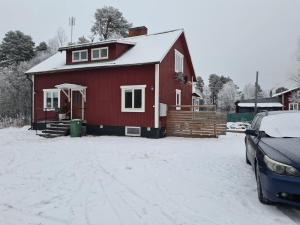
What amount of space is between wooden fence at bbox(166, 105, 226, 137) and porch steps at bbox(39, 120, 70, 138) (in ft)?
19.2

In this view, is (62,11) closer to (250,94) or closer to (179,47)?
(250,94)

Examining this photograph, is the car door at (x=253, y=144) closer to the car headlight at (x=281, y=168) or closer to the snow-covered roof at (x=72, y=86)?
the car headlight at (x=281, y=168)

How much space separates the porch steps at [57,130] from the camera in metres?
16.1

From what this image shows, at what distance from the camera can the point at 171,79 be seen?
58.6 ft

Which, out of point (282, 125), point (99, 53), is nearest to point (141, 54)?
point (99, 53)

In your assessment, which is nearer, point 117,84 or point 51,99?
point 117,84

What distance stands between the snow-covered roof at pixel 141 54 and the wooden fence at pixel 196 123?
334cm

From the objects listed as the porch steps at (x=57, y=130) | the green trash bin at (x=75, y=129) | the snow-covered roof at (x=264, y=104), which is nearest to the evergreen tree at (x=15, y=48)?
the porch steps at (x=57, y=130)

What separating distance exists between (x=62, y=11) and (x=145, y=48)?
94431 millimetres

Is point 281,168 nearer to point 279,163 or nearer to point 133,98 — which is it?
point 279,163

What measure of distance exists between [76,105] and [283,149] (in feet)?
49.6

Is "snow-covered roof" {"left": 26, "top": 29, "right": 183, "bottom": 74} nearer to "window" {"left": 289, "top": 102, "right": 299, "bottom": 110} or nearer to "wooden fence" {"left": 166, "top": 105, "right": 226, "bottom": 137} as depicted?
"wooden fence" {"left": 166, "top": 105, "right": 226, "bottom": 137}

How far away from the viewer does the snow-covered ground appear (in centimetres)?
442

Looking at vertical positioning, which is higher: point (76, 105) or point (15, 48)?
point (15, 48)
